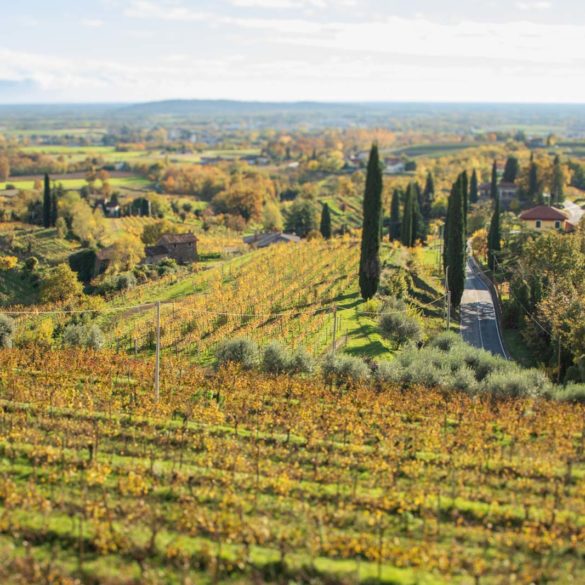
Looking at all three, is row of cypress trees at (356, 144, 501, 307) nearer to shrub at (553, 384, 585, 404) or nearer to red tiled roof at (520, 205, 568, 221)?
red tiled roof at (520, 205, 568, 221)

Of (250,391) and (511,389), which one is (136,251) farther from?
(511,389)

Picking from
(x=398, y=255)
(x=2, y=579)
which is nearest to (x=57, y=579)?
(x=2, y=579)

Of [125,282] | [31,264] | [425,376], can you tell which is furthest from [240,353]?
[31,264]

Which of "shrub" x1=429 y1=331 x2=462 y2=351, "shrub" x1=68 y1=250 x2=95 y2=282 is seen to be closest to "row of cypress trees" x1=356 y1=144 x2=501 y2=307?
"shrub" x1=429 y1=331 x2=462 y2=351

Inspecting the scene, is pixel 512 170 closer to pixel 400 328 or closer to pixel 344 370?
pixel 400 328

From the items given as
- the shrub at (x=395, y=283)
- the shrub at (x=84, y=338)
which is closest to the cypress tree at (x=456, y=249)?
the shrub at (x=395, y=283)

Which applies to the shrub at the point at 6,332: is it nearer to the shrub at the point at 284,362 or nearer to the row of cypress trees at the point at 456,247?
the shrub at the point at 284,362
